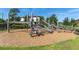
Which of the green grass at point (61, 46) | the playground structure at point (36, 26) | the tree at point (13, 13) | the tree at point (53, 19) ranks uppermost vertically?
the tree at point (13, 13)

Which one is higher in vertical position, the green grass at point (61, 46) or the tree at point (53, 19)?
the tree at point (53, 19)

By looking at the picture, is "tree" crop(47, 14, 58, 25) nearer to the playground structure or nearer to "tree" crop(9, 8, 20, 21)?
the playground structure

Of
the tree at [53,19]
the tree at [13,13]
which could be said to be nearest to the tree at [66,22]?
the tree at [53,19]

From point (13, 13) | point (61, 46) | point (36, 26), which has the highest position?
point (13, 13)

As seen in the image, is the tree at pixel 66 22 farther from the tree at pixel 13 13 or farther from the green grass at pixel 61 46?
the tree at pixel 13 13

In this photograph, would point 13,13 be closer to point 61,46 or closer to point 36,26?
point 36,26

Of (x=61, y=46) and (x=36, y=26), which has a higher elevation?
(x=36, y=26)

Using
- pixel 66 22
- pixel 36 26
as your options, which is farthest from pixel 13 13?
pixel 66 22
